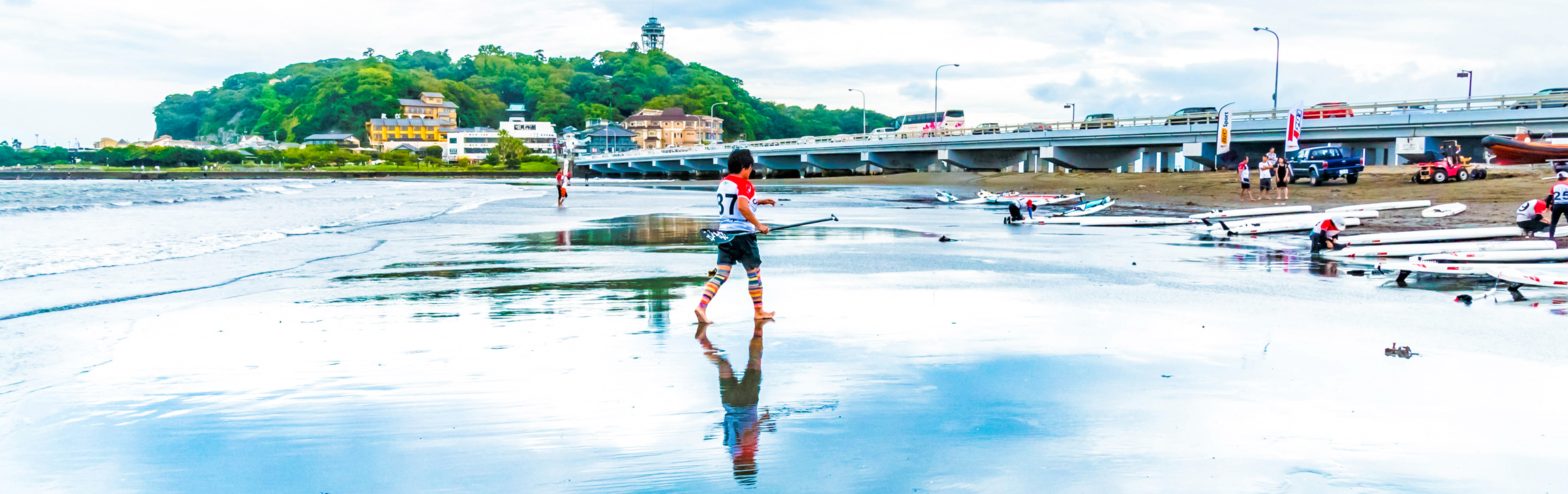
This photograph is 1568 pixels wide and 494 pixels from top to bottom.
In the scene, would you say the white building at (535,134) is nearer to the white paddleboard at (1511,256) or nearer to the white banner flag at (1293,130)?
the white banner flag at (1293,130)

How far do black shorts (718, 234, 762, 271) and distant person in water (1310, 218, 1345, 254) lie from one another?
9940mm

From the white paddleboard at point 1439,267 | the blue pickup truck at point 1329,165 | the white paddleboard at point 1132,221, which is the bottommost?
the white paddleboard at point 1132,221

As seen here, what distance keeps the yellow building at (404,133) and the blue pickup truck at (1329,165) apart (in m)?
154

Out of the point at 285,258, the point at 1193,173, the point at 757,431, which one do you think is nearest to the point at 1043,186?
the point at 1193,173

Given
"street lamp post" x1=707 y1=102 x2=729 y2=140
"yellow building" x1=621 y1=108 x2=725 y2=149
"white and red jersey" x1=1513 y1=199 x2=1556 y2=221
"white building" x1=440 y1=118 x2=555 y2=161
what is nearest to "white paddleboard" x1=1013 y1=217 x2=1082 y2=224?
"white and red jersey" x1=1513 y1=199 x2=1556 y2=221

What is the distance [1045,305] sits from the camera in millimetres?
9273

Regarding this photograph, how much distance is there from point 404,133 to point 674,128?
4491cm

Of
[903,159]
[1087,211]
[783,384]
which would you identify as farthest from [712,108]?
[783,384]

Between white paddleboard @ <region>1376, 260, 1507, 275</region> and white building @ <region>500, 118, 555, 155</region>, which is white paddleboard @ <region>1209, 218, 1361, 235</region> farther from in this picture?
white building @ <region>500, 118, 555, 155</region>

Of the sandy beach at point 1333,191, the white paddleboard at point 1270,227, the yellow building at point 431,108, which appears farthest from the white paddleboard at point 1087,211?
the yellow building at point 431,108

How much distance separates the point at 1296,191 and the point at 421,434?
1226 inches

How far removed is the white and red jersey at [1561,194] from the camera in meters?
13.6

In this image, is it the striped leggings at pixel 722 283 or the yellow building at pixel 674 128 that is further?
the yellow building at pixel 674 128

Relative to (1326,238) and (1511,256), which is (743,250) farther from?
(1326,238)
